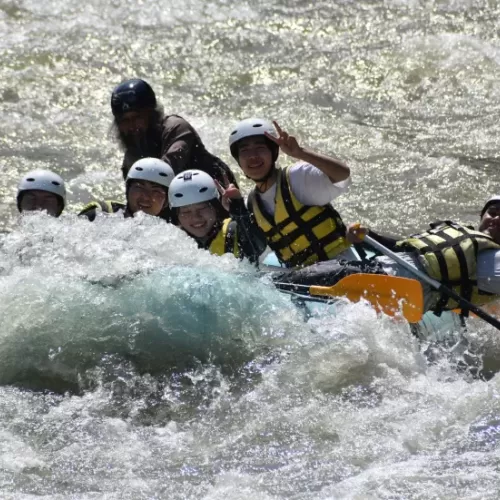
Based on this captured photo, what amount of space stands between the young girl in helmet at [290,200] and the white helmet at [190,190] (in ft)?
1.07

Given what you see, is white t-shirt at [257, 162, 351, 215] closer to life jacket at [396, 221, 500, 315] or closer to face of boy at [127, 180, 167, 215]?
life jacket at [396, 221, 500, 315]

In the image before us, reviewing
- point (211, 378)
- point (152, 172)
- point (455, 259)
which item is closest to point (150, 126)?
point (152, 172)

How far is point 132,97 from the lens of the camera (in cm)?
636

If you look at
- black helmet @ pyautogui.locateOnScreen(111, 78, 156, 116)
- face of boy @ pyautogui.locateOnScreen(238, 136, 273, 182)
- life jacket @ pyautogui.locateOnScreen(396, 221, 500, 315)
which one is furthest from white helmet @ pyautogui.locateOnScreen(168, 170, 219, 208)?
life jacket @ pyautogui.locateOnScreen(396, 221, 500, 315)

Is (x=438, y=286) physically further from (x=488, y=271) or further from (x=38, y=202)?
(x=38, y=202)

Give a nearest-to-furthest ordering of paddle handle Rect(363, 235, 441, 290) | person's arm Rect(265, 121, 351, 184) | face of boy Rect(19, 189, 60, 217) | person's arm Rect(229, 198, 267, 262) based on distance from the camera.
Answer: person's arm Rect(265, 121, 351, 184)
paddle handle Rect(363, 235, 441, 290)
person's arm Rect(229, 198, 267, 262)
face of boy Rect(19, 189, 60, 217)

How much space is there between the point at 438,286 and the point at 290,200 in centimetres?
90

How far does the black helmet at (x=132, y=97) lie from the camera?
6.37m

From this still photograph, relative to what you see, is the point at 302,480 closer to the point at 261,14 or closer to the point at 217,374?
the point at 217,374

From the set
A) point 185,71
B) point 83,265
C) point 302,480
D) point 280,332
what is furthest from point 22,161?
point 302,480

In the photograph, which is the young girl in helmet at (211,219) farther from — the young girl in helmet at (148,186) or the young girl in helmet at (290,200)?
the young girl in helmet at (148,186)

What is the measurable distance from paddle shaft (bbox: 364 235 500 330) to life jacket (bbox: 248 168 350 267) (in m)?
0.23

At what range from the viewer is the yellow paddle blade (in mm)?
5016

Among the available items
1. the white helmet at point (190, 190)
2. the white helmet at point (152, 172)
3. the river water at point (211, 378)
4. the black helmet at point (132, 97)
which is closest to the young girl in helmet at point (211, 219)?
the white helmet at point (190, 190)
